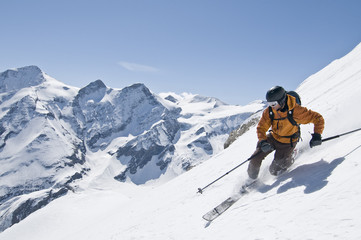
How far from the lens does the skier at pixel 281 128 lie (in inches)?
288

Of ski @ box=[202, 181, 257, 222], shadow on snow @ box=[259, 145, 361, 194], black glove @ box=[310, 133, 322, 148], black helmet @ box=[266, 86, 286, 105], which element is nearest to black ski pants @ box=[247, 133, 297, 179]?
shadow on snow @ box=[259, 145, 361, 194]

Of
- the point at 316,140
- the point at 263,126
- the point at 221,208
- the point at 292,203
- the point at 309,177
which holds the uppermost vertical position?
the point at 263,126

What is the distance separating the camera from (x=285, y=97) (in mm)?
7414

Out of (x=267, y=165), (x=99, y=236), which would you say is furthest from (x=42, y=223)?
(x=267, y=165)

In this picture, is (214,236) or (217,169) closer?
(214,236)

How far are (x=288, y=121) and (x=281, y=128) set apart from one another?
0.33 meters

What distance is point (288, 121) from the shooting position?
7719 millimetres

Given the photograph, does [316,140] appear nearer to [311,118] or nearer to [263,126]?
[311,118]

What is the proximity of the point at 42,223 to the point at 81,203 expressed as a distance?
22542 millimetres

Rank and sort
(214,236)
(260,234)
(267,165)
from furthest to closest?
(267,165) → (214,236) → (260,234)

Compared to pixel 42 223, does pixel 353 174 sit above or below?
below

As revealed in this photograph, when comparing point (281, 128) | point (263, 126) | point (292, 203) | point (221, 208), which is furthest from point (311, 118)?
point (221, 208)

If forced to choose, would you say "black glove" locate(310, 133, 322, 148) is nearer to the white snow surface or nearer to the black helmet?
the white snow surface

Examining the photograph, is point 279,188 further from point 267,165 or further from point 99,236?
point 99,236
